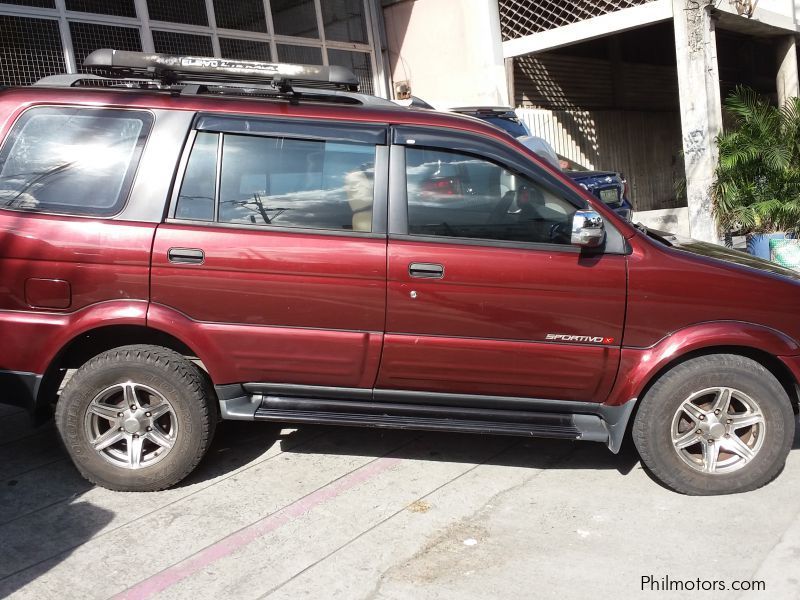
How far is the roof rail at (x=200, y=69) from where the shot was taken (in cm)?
423

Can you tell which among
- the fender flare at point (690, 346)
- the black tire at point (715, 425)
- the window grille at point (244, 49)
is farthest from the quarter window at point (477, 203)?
the window grille at point (244, 49)

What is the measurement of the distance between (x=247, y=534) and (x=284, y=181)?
178 cm

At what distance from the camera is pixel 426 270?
3.99m

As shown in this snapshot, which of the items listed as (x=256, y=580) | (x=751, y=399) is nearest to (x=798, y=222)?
(x=751, y=399)

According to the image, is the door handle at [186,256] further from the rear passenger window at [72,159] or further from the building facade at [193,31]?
the building facade at [193,31]

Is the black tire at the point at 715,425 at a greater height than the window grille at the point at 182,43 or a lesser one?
lesser

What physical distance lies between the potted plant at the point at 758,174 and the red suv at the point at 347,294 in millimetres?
6855

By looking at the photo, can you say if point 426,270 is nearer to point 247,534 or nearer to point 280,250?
point 280,250

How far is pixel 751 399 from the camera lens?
4.07 m

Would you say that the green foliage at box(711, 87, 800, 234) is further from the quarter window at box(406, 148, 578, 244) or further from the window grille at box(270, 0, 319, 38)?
the quarter window at box(406, 148, 578, 244)

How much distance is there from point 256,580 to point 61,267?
185 cm

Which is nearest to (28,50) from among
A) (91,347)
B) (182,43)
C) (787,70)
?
(182,43)

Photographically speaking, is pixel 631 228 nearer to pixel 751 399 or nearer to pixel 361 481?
pixel 751 399

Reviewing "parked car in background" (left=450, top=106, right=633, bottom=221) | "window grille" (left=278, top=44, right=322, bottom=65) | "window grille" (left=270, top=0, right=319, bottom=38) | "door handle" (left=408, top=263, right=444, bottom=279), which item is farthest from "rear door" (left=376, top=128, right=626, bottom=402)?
"window grille" (left=270, top=0, right=319, bottom=38)
